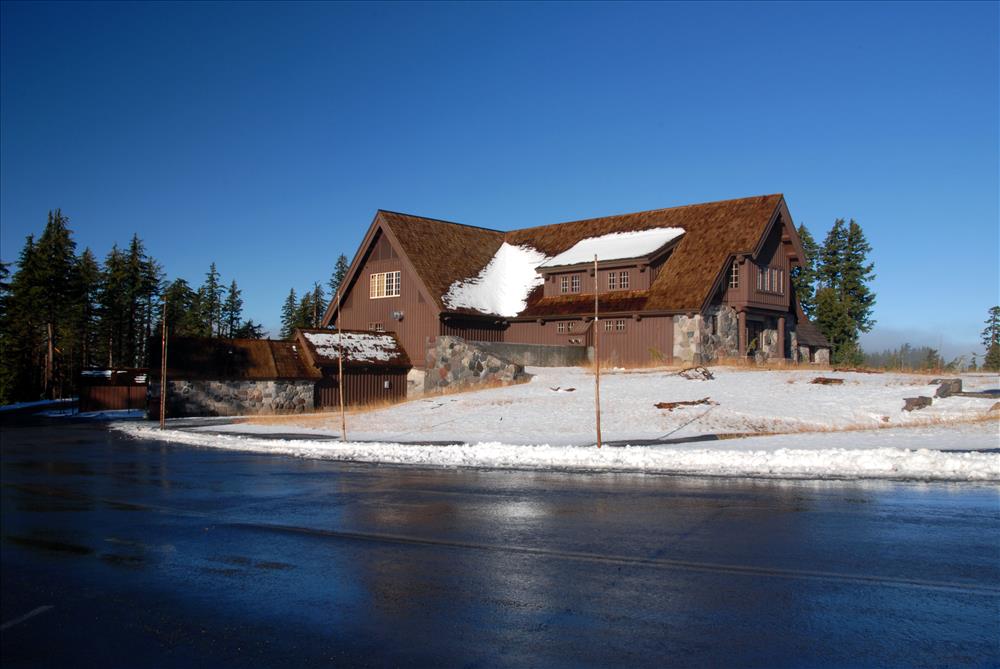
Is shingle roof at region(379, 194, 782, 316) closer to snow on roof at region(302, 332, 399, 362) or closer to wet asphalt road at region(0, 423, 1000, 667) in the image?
snow on roof at region(302, 332, 399, 362)

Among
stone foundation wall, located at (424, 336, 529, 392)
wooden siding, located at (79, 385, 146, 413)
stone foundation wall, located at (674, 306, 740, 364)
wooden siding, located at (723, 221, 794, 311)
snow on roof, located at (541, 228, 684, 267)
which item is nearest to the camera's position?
stone foundation wall, located at (674, 306, 740, 364)

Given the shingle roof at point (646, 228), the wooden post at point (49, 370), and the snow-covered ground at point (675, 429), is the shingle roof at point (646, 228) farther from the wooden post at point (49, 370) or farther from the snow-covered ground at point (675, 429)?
the wooden post at point (49, 370)

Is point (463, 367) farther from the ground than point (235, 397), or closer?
farther from the ground

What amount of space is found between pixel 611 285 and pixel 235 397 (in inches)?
Result: 823

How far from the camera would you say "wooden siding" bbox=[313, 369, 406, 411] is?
4353 cm

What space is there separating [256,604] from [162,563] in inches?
79.2

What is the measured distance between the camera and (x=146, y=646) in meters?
5.93

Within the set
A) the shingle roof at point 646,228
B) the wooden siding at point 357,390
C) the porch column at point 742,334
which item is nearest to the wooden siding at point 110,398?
the wooden siding at point 357,390

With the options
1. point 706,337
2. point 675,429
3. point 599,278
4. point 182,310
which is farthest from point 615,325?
point 182,310

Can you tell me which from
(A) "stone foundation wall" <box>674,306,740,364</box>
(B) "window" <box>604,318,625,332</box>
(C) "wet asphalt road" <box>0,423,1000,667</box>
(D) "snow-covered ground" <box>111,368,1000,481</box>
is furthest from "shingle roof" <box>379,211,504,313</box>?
(C) "wet asphalt road" <box>0,423,1000,667</box>

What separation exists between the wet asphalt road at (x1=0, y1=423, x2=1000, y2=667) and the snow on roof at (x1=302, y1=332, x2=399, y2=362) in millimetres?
30246

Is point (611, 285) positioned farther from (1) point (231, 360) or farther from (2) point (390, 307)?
(1) point (231, 360)

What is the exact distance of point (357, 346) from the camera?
45094 mm

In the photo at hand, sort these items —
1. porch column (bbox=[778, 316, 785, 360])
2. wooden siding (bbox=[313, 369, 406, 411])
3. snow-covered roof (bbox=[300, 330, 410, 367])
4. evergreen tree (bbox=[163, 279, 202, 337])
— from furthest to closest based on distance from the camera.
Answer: evergreen tree (bbox=[163, 279, 202, 337])
porch column (bbox=[778, 316, 785, 360])
snow-covered roof (bbox=[300, 330, 410, 367])
wooden siding (bbox=[313, 369, 406, 411])
